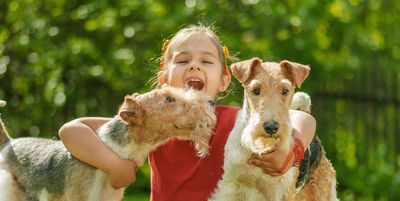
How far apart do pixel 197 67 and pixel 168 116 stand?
2.16 feet

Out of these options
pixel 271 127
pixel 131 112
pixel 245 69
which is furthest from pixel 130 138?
pixel 271 127

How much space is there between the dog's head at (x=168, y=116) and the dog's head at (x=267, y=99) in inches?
10.2

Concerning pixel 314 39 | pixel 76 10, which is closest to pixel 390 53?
pixel 314 39

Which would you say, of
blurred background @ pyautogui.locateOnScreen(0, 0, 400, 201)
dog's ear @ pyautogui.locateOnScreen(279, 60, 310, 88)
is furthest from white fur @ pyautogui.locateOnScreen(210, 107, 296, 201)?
blurred background @ pyautogui.locateOnScreen(0, 0, 400, 201)

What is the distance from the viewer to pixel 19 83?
913cm

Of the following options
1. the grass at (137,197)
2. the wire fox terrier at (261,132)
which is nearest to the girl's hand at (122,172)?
the wire fox terrier at (261,132)

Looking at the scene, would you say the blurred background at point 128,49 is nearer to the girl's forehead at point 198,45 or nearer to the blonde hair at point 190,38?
the blonde hair at point 190,38

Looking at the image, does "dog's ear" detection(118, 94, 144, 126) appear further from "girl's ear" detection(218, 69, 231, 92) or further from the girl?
"girl's ear" detection(218, 69, 231, 92)

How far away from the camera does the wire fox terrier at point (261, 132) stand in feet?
13.2

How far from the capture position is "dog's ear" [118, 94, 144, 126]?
14.4 ft

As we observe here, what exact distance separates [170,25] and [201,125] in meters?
4.27

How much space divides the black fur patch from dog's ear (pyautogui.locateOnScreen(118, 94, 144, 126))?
1012mm

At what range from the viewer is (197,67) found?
494cm

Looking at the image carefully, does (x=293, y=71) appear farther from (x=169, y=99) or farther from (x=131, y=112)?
(x=131, y=112)
